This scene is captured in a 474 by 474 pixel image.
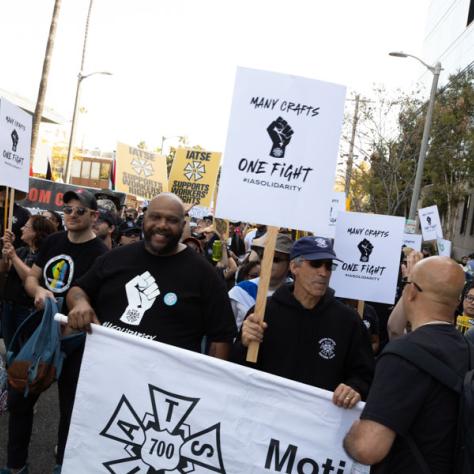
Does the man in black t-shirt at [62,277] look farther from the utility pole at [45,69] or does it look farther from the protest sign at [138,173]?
the utility pole at [45,69]

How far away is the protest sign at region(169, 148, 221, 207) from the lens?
10844 millimetres

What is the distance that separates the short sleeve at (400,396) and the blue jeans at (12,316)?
3461 millimetres

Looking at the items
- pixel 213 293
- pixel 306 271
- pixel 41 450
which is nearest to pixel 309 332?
pixel 306 271

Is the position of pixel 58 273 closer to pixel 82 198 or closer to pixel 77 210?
pixel 77 210

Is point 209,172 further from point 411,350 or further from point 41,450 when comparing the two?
point 411,350

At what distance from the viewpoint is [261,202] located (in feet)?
10.4

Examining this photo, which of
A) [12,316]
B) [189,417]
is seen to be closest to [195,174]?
[12,316]

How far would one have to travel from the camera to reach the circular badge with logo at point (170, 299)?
11.1 feet

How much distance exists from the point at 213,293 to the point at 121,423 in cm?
82

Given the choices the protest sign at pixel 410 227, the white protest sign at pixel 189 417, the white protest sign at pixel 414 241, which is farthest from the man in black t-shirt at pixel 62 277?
the protest sign at pixel 410 227

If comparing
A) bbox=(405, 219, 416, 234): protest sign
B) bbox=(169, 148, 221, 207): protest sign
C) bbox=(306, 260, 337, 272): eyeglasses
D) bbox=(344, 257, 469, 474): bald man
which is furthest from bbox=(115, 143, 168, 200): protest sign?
bbox=(405, 219, 416, 234): protest sign

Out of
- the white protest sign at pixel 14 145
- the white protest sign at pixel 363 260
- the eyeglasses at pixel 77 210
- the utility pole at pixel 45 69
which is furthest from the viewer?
the utility pole at pixel 45 69

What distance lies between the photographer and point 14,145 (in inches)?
211

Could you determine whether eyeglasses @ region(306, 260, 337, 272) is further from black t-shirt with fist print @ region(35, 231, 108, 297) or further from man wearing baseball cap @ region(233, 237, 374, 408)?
black t-shirt with fist print @ region(35, 231, 108, 297)
